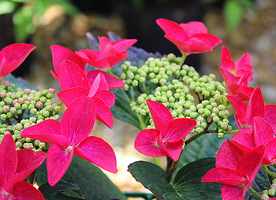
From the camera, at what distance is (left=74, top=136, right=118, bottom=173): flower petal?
39 cm

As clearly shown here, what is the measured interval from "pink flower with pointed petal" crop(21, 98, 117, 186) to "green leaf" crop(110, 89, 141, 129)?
20 centimetres

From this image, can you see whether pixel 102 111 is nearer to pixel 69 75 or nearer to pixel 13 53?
pixel 69 75

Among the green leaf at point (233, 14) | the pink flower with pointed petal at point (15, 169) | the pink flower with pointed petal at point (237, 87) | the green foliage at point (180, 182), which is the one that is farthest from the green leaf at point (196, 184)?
the green leaf at point (233, 14)

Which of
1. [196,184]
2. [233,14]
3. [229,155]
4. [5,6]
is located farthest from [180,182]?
[233,14]

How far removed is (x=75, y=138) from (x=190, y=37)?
0.82 feet

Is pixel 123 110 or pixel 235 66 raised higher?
pixel 235 66

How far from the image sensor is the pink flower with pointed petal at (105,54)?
1.60 ft

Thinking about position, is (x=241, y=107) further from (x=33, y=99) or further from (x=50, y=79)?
(x=50, y=79)

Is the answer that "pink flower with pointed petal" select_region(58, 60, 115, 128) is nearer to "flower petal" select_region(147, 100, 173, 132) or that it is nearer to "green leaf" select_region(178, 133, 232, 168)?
"flower petal" select_region(147, 100, 173, 132)

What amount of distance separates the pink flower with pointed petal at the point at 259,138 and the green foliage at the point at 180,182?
0.10 meters

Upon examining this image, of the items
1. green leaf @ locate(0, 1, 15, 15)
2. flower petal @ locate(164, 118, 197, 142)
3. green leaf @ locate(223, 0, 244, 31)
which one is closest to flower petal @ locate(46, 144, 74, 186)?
flower petal @ locate(164, 118, 197, 142)

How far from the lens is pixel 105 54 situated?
1.63 ft

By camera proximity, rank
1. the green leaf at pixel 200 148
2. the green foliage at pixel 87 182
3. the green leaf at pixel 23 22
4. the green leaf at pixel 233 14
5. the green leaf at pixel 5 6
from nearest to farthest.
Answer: the green foliage at pixel 87 182 < the green leaf at pixel 200 148 < the green leaf at pixel 5 6 < the green leaf at pixel 23 22 < the green leaf at pixel 233 14

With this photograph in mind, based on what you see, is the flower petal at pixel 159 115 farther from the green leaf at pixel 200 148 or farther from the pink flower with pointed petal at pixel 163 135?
the green leaf at pixel 200 148
